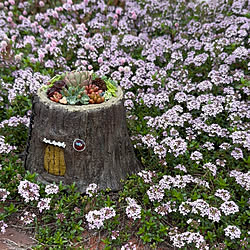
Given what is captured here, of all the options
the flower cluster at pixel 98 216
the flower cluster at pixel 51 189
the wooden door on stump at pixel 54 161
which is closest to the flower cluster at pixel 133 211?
the flower cluster at pixel 98 216

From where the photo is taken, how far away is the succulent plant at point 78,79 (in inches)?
173

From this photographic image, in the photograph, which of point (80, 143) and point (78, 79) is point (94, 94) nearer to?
point (78, 79)

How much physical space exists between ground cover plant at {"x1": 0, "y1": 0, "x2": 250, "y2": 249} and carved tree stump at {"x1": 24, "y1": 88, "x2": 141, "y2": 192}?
176 mm

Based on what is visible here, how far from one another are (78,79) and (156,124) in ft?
4.18

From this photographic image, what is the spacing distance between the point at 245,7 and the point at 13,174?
6.00 meters

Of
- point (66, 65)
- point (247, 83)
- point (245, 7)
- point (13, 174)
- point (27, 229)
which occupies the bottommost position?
point (27, 229)

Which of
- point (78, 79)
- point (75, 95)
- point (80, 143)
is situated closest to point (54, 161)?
point (80, 143)

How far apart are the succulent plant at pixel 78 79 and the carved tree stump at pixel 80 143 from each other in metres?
0.38

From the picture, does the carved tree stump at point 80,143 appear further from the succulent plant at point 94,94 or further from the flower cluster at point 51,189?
the flower cluster at point 51,189

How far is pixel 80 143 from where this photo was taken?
4.06 meters

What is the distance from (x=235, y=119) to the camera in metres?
4.90

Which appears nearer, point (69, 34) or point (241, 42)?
point (241, 42)

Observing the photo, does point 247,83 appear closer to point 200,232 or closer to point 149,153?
point 149,153

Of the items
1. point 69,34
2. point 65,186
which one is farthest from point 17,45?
point 65,186
